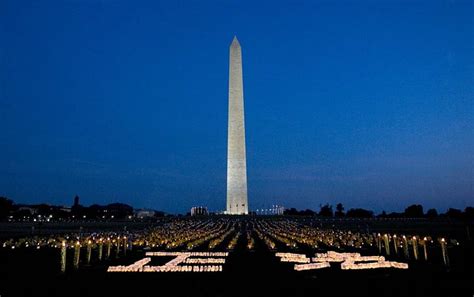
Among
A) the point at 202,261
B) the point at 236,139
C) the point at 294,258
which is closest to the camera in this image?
the point at 202,261

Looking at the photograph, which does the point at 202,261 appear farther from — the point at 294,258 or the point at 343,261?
the point at 343,261

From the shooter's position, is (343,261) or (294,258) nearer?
(343,261)

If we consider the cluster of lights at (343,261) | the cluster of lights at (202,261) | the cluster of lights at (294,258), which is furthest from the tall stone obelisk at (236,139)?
the cluster of lights at (202,261)

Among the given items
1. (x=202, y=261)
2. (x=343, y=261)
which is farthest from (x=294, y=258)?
(x=202, y=261)

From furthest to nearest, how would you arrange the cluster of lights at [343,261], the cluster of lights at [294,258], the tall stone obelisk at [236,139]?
the tall stone obelisk at [236,139] → the cluster of lights at [294,258] → the cluster of lights at [343,261]

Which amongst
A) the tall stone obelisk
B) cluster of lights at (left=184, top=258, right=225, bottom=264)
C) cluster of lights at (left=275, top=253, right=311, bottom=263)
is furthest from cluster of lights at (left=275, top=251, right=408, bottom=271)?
the tall stone obelisk

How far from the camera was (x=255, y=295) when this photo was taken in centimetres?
945

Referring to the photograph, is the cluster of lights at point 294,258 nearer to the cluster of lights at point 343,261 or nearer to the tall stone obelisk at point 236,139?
the cluster of lights at point 343,261

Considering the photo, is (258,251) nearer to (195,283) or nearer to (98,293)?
(195,283)

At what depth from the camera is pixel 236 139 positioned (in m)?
59.7

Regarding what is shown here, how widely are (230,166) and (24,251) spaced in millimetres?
42747

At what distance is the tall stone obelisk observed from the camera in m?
58.6

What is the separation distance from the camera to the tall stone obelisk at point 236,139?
58.6 meters

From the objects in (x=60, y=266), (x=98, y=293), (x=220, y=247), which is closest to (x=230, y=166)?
(x=220, y=247)
